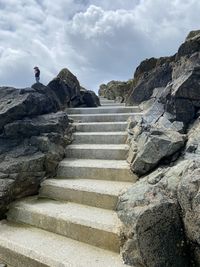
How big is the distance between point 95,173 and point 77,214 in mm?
964

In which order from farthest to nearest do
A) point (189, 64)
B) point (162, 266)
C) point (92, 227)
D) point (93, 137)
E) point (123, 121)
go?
point (123, 121) < point (93, 137) < point (189, 64) < point (92, 227) < point (162, 266)

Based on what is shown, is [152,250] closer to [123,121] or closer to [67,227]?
[67,227]

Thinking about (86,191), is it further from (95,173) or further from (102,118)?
(102,118)

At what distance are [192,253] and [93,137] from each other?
10.7ft

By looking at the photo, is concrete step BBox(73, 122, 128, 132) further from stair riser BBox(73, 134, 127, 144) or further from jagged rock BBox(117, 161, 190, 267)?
jagged rock BBox(117, 161, 190, 267)

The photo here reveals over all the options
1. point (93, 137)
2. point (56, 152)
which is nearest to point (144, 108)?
point (93, 137)

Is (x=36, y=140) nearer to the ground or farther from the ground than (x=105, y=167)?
farther from the ground

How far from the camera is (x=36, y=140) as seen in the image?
5398 mm

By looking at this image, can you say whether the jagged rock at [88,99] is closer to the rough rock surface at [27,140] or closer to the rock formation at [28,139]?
the rock formation at [28,139]

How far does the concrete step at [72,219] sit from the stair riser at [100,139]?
61.6 inches

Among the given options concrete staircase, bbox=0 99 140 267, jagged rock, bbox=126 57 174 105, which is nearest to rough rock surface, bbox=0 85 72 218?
concrete staircase, bbox=0 99 140 267

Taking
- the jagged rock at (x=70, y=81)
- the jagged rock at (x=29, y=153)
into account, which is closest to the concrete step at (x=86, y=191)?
the jagged rock at (x=29, y=153)

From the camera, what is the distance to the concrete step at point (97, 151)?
521 cm

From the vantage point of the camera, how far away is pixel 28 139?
5469 mm
